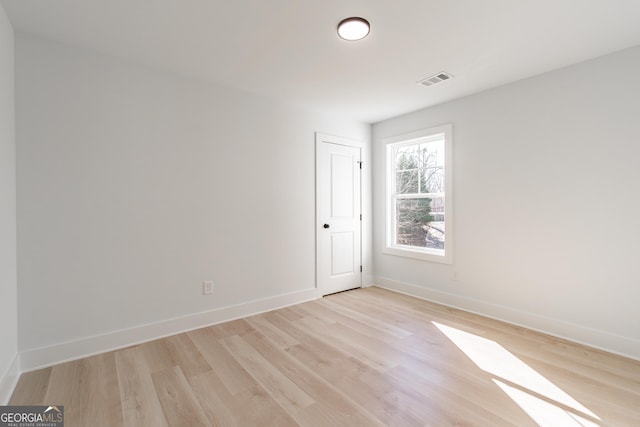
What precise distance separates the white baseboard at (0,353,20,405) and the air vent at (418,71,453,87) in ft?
13.4

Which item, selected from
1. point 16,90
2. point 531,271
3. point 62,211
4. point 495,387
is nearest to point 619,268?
point 531,271

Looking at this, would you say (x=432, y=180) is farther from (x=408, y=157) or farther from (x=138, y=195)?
(x=138, y=195)

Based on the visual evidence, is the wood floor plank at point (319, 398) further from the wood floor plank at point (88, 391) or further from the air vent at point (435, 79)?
the air vent at point (435, 79)

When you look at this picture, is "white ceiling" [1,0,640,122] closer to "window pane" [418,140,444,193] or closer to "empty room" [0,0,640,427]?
"empty room" [0,0,640,427]

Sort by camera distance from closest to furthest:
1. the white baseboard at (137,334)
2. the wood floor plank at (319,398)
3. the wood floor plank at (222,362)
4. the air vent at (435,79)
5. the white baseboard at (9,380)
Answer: the wood floor plank at (319,398)
the white baseboard at (9,380)
the wood floor plank at (222,362)
the white baseboard at (137,334)
the air vent at (435,79)

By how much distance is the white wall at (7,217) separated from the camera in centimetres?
184

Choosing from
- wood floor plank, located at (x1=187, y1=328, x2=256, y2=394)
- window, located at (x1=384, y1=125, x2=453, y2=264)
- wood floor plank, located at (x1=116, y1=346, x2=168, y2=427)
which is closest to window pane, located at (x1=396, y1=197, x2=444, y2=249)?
window, located at (x1=384, y1=125, x2=453, y2=264)

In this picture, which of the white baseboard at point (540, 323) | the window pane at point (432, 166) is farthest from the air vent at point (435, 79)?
the white baseboard at point (540, 323)

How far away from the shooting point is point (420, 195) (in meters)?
4.01

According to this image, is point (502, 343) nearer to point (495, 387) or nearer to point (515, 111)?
point (495, 387)

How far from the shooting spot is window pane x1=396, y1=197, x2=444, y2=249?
151 inches

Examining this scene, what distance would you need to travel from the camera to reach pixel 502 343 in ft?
8.50

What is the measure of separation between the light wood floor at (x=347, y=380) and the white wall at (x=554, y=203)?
1.21ft

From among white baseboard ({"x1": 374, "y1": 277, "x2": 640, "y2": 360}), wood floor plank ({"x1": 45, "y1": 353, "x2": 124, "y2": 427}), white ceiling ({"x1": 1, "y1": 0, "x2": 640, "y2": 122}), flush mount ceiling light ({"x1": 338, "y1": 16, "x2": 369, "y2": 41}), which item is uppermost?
white ceiling ({"x1": 1, "y1": 0, "x2": 640, "y2": 122})
